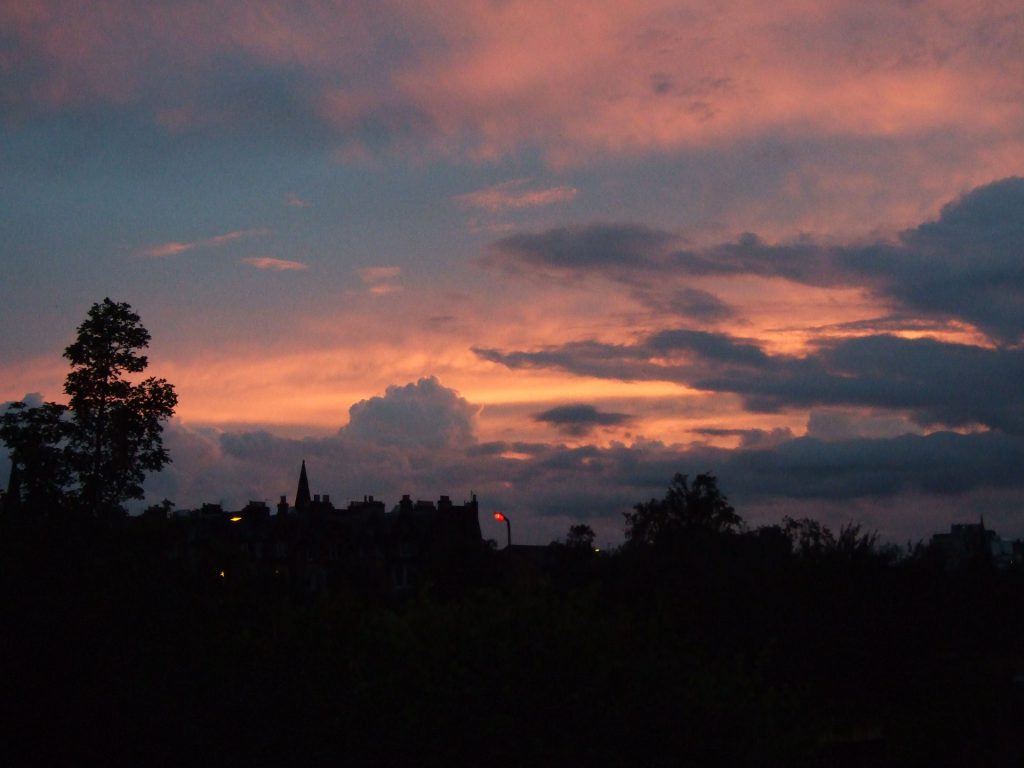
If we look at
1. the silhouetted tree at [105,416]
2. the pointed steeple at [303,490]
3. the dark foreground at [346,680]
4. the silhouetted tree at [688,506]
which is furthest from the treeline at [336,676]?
the pointed steeple at [303,490]

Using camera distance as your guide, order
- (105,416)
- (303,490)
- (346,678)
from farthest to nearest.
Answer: (303,490), (105,416), (346,678)

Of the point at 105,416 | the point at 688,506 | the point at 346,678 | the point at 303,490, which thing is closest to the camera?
the point at 346,678

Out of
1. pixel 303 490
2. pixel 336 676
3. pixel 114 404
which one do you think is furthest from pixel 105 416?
pixel 303 490

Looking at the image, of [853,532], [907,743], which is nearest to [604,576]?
[853,532]

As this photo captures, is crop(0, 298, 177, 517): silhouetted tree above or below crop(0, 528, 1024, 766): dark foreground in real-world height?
above

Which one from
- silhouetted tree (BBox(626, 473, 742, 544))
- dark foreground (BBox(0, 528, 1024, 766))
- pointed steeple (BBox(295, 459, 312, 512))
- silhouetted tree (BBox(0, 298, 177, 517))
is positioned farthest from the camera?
pointed steeple (BBox(295, 459, 312, 512))

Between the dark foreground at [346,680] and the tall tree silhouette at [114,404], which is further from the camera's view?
the tall tree silhouette at [114,404]

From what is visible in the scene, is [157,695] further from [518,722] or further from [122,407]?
[122,407]

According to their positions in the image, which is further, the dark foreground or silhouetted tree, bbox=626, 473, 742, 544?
silhouetted tree, bbox=626, 473, 742, 544

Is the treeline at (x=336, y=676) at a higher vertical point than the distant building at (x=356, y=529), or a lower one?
lower

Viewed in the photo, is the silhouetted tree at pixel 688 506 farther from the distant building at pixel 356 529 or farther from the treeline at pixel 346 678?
the treeline at pixel 346 678

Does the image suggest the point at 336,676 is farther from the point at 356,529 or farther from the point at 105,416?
the point at 356,529

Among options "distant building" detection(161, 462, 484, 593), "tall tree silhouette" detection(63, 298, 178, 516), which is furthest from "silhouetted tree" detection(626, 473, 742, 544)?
"tall tree silhouette" detection(63, 298, 178, 516)

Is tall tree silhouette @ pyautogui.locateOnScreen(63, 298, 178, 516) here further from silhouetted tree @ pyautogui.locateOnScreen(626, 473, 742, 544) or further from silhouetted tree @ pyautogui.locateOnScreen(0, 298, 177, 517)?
silhouetted tree @ pyautogui.locateOnScreen(626, 473, 742, 544)
